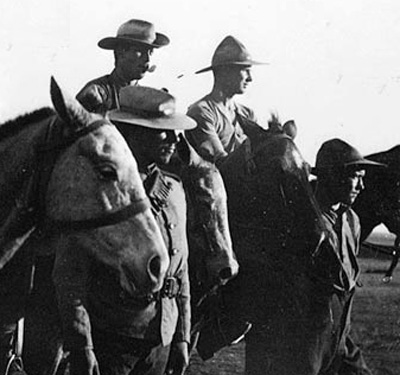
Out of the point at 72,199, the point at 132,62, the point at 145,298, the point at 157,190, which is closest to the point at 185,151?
the point at 157,190

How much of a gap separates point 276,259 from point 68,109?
10.1 feet

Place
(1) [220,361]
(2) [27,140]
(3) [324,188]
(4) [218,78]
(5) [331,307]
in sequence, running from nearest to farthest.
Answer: (2) [27,140] → (5) [331,307] → (3) [324,188] → (4) [218,78] → (1) [220,361]

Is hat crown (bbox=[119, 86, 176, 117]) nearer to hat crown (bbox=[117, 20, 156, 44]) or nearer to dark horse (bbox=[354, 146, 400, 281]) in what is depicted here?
hat crown (bbox=[117, 20, 156, 44])

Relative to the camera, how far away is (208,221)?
20.4 ft

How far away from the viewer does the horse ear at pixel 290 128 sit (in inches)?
302

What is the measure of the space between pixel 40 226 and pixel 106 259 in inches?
18.6

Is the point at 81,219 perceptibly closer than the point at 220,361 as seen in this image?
Yes

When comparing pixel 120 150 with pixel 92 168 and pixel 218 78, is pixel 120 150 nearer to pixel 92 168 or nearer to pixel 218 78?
pixel 92 168

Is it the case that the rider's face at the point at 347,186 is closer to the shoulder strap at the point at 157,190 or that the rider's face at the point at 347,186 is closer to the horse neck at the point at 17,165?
the shoulder strap at the point at 157,190

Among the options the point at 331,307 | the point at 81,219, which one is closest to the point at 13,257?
the point at 81,219

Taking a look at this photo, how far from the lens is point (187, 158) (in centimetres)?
596

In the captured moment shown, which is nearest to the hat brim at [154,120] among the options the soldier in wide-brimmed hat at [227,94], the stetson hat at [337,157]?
the soldier in wide-brimmed hat at [227,94]

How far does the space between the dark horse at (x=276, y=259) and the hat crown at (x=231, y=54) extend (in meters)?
1.13

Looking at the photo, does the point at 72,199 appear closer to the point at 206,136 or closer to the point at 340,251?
the point at 206,136
